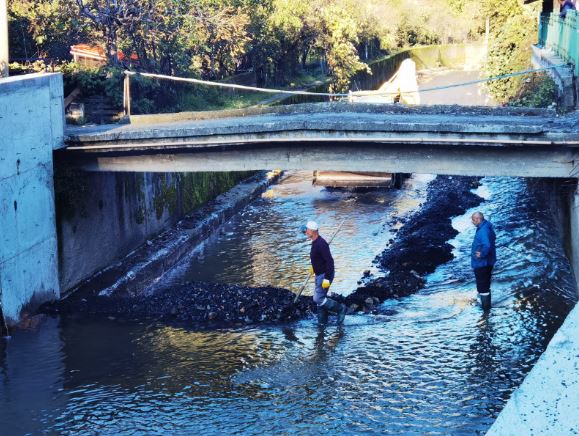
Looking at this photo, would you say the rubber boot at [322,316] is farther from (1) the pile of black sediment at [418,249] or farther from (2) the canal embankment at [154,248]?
(2) the canal embankment at [154,248]

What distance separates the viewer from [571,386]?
2.64 m

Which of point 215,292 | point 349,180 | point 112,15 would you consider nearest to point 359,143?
point 215,292

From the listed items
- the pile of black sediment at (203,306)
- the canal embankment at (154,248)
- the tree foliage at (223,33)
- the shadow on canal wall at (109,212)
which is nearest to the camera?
the pile of black sediment at (203,306)

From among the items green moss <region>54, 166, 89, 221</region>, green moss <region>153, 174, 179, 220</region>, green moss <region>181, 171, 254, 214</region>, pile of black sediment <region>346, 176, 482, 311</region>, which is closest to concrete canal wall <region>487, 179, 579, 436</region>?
pile of black sediment <region>346, 176, 482, 311</region>

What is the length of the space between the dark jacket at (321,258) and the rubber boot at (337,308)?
0.43 m

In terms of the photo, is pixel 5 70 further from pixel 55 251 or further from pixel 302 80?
pixel 302 80

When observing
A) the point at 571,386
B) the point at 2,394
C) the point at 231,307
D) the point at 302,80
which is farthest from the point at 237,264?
the point at 302,80

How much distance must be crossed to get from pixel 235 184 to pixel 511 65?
11397 millimetres

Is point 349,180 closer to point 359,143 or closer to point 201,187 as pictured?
point 201,187

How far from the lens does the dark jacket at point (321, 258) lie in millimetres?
12891

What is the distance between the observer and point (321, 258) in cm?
1296

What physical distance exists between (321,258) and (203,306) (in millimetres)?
2574

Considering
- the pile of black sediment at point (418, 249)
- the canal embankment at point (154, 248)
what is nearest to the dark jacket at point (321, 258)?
the pile of black sediment at point (418, 249)

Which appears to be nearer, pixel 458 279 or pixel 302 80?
pixel 458 279
